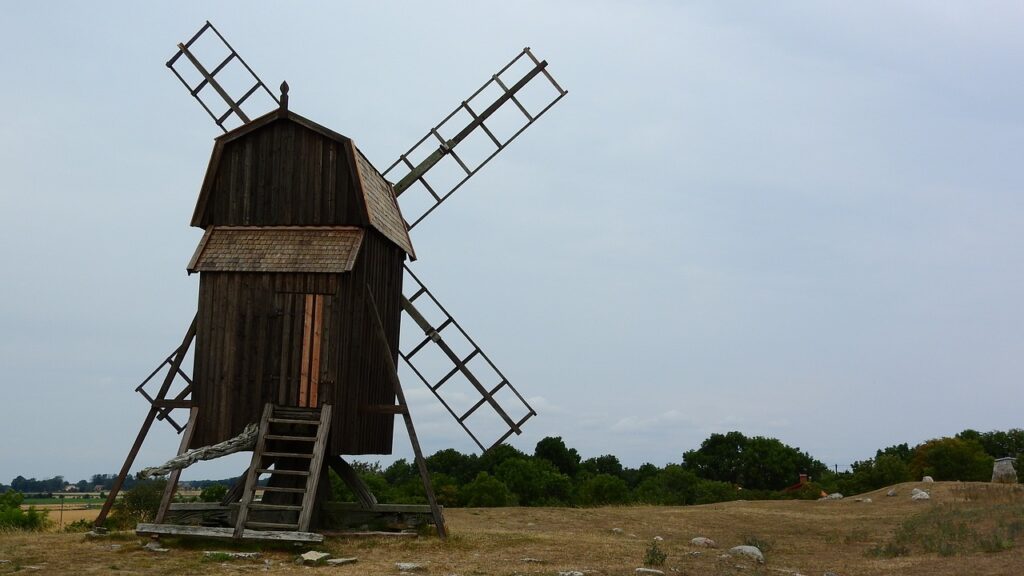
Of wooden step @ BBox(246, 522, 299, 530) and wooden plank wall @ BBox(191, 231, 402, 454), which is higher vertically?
wooden plank wall @ BBox(191, 231, 402, 454)

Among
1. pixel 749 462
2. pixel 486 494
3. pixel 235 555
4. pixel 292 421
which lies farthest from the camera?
pixel 749 462

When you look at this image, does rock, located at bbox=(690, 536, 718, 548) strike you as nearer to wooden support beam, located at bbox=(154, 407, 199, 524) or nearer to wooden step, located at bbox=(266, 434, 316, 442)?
wooden step, located at bbox=(266, 434, 316, 442)

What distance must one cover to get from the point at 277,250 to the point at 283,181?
1.46 meters

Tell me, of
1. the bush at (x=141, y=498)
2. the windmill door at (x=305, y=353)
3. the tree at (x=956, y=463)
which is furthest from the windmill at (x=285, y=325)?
the tree at (x=956, y=463)

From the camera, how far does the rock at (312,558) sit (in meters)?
14.5

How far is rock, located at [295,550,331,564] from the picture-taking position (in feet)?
47.7

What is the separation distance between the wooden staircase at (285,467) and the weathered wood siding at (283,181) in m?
3.74

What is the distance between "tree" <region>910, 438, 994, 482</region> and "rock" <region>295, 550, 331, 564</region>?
130 ft

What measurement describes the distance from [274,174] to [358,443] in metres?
5.47

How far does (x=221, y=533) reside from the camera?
1570 cm

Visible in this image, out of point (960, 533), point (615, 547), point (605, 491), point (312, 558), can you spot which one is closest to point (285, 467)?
point (312, 558)

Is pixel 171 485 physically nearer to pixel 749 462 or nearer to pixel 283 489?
pixel 283 489

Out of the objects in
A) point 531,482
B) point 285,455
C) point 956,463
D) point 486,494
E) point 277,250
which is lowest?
point 486,494

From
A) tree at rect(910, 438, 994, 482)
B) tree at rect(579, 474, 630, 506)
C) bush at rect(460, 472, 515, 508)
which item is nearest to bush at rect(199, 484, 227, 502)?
bush at rect(460, 472, 515, 508)
